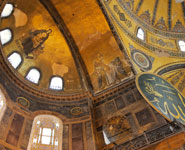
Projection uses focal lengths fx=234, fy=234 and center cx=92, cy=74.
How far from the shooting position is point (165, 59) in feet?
45.6

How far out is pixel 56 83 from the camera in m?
11.3

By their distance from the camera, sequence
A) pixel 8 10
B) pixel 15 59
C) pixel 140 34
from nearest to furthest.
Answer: pixel 8 10, pixel 15 59, pixel 140 34

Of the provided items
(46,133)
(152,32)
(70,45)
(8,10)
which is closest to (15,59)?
(8,10)

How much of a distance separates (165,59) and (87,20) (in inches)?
210

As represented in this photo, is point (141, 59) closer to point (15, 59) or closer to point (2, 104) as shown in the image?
point (15, 59)

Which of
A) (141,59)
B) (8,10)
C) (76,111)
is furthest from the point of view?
(141,59)

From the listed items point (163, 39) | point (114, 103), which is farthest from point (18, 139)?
point (163, 39)

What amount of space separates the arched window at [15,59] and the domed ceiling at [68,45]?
0.16m

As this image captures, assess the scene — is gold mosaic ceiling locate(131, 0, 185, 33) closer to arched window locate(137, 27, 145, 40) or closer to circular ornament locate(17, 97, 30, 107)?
arched window locate(137, 27, 145, 40)

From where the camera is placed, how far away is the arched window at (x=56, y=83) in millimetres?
11078

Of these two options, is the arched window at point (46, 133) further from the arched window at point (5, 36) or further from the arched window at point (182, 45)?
the arched window at point (182, 45)

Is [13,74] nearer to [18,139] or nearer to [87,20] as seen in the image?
[18,139]

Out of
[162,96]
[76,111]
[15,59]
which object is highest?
[15,59]

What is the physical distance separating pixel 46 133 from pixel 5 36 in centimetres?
468
